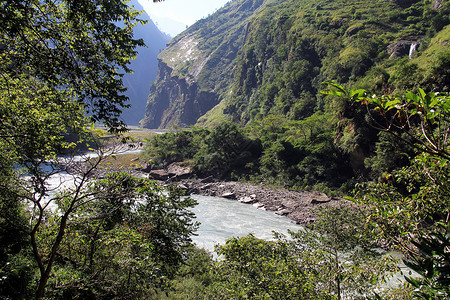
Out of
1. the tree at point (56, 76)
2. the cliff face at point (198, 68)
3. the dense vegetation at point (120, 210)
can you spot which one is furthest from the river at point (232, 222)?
the cliff face at point (198, 68)

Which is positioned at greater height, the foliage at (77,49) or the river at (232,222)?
the foliage at (77,49)

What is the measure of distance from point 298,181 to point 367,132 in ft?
31.1

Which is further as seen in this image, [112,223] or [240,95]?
[240,95]

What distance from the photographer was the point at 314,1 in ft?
246

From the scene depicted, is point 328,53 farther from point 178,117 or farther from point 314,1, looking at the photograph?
point 178,117

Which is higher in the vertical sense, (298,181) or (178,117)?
(178,117)

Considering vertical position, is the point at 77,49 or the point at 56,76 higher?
the point at 77,49

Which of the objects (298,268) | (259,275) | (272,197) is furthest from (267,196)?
(259,275)

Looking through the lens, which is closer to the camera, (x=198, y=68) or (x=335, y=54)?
(x=335, y=54)

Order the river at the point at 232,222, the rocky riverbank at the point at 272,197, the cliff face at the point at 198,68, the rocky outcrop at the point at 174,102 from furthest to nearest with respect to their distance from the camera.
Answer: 1. the cliff face at the point at 198,68
2. the rocky outcrop at the point at 174,102
3. the rocky riverbank at the point at 272,197
4. the river at the point at 232,222

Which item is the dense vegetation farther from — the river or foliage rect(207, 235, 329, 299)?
the river

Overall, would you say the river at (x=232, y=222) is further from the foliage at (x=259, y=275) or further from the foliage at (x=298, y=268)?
the foliage at (x=259, y=275)

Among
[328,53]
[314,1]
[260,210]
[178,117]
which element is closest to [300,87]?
[328,53]

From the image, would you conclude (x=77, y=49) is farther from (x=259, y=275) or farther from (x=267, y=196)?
(x=267, y=196)
